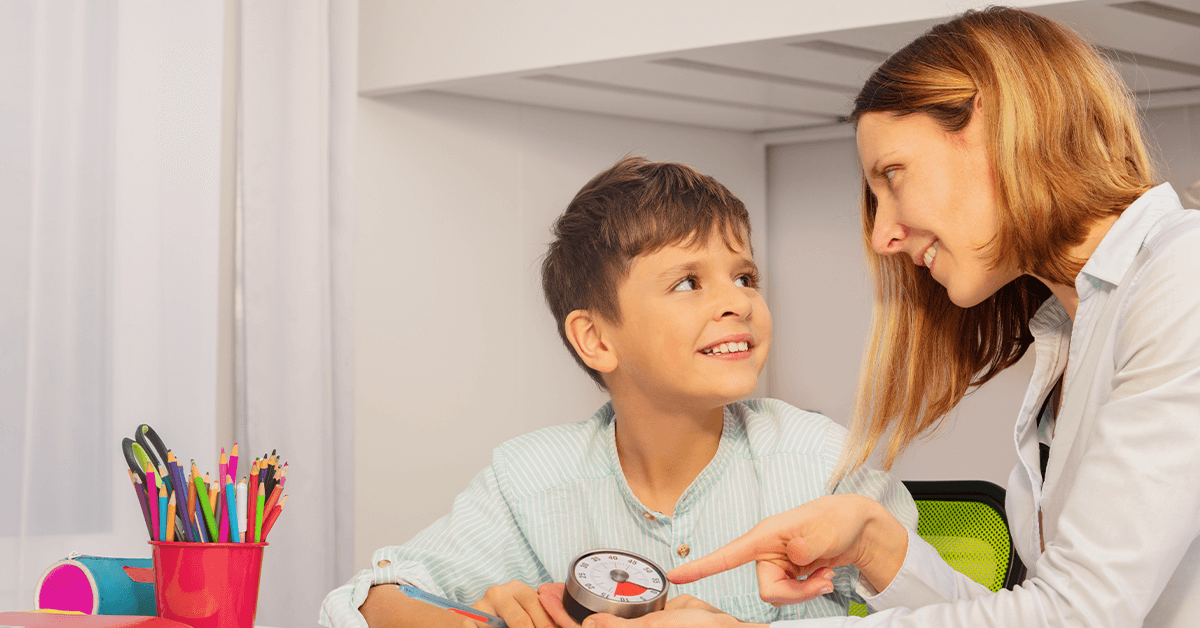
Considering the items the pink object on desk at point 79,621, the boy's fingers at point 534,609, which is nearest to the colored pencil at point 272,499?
the pink object on desk at point 79,621

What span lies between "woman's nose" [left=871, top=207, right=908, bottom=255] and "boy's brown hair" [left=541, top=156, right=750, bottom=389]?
156mm

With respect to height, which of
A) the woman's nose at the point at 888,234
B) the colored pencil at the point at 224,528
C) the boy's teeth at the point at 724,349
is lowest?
the colored pencil at the point at 224,528

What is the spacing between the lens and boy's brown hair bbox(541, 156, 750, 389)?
1.06 metres

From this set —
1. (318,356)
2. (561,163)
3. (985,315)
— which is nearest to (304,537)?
(318,356)

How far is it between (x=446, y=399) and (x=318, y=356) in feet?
0.76

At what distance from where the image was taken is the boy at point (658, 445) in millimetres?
997

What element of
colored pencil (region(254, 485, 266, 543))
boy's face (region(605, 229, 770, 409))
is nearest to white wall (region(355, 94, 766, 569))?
boy's face (region(605, 229, 770, 409))

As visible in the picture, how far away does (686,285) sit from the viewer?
104 cm

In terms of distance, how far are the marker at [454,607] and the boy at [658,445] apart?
0.31 feet

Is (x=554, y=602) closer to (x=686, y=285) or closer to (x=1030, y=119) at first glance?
(x=686, y=285)

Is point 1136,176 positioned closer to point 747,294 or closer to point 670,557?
point 747,294

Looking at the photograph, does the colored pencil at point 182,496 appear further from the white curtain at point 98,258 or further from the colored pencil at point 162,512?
the white curtain at point 98,258

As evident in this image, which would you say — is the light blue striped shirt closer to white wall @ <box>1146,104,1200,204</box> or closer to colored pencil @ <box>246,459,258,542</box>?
colored pencil @ <box>246,459,258,542</box>

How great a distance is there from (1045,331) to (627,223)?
0.42 meters
